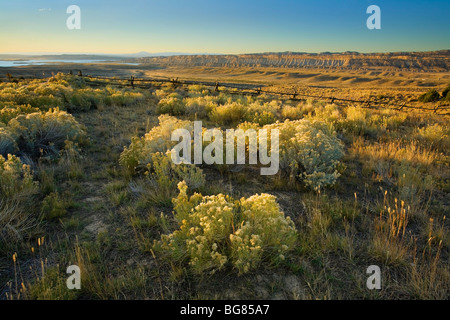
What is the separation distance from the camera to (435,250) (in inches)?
120

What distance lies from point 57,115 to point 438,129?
10.6m

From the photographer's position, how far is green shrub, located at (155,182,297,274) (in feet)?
8.41

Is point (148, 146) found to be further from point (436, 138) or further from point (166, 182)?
point (436, 138)

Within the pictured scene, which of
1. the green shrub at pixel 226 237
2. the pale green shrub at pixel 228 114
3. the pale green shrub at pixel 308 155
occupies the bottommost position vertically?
the green shrub at pixel 226 237

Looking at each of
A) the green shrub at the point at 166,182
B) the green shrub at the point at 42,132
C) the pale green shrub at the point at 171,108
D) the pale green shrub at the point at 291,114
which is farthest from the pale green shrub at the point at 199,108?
the green shrub at the point at 166,182

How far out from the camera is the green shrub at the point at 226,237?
2.56 meters

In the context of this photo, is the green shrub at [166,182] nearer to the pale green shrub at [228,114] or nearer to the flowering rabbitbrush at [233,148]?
the flowering rabbitbrush at [233,148]

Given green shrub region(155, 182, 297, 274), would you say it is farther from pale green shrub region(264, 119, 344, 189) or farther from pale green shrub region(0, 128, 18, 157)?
pale green shrub region(0, 128, 18, 157)

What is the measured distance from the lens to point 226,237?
285 centimetres

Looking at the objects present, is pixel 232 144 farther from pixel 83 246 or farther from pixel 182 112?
pixel 182 112

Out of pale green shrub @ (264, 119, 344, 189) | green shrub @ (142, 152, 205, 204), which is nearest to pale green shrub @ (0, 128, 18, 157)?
green shrub @ (142, 152, 205, 204)

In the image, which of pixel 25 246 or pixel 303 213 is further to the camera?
pixel 303 213
